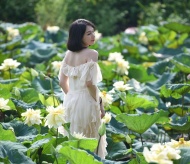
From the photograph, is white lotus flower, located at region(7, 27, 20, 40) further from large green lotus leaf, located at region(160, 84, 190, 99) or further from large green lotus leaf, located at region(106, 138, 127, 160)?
large green lotus leaf, located at region(106, 138, 127, 160)

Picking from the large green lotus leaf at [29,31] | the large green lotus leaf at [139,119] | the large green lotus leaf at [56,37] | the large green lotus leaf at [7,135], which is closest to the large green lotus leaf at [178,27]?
the large green lotus leaf at [56,37]

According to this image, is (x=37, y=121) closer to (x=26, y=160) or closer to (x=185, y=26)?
(x=26, y=160)

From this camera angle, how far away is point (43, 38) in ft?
30.2

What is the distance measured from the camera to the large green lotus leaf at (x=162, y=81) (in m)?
6.03

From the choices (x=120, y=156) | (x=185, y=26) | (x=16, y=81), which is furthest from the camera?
(x=185, y=26)

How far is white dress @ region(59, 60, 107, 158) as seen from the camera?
13.1 feet

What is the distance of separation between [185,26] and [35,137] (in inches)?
208

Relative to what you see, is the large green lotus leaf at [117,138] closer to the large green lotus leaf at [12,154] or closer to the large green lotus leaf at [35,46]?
the large green lotus leaf at [12,154]

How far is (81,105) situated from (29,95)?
121cm

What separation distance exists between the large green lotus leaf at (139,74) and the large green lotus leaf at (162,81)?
243mm

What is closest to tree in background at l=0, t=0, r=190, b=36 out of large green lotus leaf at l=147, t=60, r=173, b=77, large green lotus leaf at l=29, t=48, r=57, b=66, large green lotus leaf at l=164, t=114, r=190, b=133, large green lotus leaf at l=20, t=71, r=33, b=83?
large green lotus leaf at l=29, t=48, r=57, b=66

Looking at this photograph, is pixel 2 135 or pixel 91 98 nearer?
pixel 2 135

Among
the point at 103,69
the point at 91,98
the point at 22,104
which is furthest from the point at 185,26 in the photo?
the point at 91,98

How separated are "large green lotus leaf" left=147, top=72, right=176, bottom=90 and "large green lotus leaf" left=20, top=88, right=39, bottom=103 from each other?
1324 mm
